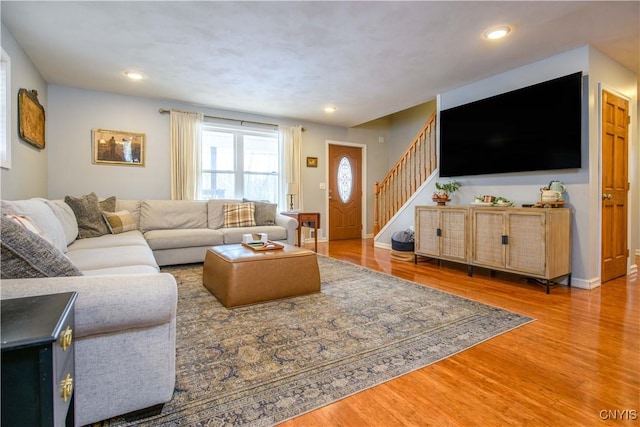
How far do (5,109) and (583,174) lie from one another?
5.25 meters

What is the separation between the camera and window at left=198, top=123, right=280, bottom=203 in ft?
17.5

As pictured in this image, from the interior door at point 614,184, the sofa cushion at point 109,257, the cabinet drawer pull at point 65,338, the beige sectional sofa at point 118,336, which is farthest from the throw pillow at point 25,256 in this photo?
the interior door at point 614,184

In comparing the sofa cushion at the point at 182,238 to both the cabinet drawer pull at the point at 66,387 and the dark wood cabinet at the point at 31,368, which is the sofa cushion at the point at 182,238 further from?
the dark wood cabinet at the point at 31,368

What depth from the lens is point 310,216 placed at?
5133 millimetres

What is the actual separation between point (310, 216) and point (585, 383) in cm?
392

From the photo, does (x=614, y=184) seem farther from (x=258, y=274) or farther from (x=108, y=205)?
(x=108, y=205)

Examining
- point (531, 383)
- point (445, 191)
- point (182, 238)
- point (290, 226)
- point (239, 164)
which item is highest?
point (239, 164)

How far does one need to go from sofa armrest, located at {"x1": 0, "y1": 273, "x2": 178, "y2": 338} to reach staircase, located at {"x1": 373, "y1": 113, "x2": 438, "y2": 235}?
435 cm

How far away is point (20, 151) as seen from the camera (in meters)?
3.12

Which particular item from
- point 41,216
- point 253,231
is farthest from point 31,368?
point 253,231

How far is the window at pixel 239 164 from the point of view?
5336 millimetres

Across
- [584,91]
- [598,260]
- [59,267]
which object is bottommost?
[598,260]

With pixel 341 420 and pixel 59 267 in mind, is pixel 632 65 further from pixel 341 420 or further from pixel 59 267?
pixel 59 267

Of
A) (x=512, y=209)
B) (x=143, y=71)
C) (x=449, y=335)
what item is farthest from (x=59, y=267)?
(x=512, y=209)
